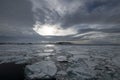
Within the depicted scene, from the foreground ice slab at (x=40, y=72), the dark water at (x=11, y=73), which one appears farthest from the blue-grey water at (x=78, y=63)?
the dark water at (x=11, y=73)

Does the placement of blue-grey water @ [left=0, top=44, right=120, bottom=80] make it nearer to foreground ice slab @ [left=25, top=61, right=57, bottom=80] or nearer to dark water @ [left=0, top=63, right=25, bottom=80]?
foreground ice slab @ [left=25, top=61, right=57, bottom=80]

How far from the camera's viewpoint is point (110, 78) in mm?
2666

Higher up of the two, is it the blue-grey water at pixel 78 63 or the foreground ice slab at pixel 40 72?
the foreground ice slab at pixel 40 72

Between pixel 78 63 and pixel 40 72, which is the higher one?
pixel 40 72

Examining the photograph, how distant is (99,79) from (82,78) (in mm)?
507

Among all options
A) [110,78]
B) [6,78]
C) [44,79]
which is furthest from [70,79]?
[6,78]

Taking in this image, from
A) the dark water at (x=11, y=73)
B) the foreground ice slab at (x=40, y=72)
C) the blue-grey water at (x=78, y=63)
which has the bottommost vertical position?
the blue-grey water at (x=78, y=63)

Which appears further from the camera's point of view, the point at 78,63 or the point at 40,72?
the point at 78,63

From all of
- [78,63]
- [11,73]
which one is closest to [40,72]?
[11,73]

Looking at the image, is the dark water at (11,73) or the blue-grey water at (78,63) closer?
the dark water at (11,73)

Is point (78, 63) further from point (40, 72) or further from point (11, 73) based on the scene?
point (11, 73)

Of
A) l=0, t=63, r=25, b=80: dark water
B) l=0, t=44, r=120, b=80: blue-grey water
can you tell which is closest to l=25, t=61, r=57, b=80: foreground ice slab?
l=0, t=44, r=120, b=80: blue-grey water

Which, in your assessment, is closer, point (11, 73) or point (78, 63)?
point (11, 73)

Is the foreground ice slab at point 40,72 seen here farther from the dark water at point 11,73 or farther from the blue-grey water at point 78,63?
the dark water at point 11,73
